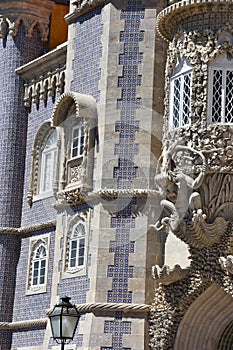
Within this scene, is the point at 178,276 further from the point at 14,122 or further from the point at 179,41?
the point at 14,122

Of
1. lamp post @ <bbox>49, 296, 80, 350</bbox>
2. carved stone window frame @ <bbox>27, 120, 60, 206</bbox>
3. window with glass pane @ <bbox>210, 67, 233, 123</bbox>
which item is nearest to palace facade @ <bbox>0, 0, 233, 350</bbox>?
window with glass pane @ <bbox>210, 67, 233, 123</bbox>

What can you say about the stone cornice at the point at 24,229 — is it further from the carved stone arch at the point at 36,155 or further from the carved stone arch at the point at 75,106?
the carved stone arch at the point at 75,106

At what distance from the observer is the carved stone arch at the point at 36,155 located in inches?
995

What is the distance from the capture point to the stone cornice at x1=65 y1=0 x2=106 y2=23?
23.1 metres

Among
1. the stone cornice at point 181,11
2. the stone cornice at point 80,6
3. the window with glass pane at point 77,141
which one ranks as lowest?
the window with glass pane at point 77,141

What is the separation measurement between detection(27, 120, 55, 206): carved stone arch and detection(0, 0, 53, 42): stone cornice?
295 cm

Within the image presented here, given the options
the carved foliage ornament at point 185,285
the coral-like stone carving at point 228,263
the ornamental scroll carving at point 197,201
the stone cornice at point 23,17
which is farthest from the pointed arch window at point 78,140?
the stone cornice at point 23,17

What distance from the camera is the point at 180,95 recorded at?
20.7m

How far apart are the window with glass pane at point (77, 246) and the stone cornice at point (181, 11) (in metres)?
4.49

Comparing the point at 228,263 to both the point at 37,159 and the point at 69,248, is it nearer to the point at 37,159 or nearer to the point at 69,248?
the point at 69,248

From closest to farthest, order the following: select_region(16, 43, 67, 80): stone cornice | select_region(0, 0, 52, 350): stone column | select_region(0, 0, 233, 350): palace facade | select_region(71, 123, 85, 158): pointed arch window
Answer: select_region(0, 0, 233, 350): palace facade, select_region(71, 123, 85, 158): pointed arch window, select_region(16, 43, 67, 80): stone cornice, select_region(0, 0, 52, 350): stone column

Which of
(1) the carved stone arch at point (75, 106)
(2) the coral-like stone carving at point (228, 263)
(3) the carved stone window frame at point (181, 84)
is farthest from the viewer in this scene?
(1) the carved stone arch at point (75, 106)

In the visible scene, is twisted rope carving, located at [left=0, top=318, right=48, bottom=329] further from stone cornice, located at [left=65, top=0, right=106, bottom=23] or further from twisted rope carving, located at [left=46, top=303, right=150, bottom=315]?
stone cornice, located at [left=65, top=0, right=106, bottom=23]

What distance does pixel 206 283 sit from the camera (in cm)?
1961
